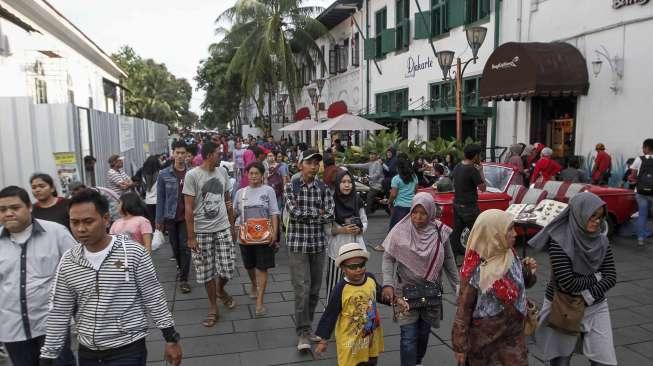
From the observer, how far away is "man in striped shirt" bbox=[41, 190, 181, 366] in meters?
2.67

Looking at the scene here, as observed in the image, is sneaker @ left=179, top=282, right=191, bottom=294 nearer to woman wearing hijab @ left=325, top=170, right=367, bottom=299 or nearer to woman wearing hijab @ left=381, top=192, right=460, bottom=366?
woman wearing hijab @ left=325, top=170, right=367, bottom=299

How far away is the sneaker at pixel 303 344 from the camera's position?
4590mm

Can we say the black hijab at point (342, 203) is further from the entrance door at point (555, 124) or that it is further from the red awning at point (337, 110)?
the red awning at point (337, 110)

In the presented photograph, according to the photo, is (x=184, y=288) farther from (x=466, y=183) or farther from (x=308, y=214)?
(x=466, y=183)

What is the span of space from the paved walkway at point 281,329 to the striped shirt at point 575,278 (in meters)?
1.34

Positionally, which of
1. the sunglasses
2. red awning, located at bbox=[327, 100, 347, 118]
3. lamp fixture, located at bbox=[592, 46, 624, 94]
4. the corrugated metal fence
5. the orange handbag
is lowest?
the orange handbag

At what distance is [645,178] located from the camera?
7.83 metres

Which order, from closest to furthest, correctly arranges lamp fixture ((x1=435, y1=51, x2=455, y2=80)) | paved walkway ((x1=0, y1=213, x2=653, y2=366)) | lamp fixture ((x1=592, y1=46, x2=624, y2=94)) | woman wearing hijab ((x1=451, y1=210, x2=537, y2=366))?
woman wearing hijab ((x1=451, y1=210, x2=537, y2=366)) < paved walkway ((x1=0, y1=213, x2=653, y2=366)) < lamp fixture ((x1=592, y1=46, x2=624, y2=94)) < lamp fixture ((x1=435, y1=51, x2=455, y2=80))

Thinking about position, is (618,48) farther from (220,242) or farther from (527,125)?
(220,242)

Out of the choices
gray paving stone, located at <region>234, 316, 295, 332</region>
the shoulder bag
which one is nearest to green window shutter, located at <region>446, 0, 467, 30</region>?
gray paving stone, located at <region>234, 316, 295, 332</region>

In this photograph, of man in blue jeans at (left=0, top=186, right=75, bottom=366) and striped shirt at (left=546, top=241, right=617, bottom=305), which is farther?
striped shirt at (left=546, top=241, right=617, bottom=305)

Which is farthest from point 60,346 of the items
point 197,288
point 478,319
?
point 197,288

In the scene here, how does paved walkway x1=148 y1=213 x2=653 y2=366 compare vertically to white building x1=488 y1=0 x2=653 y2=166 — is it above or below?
below

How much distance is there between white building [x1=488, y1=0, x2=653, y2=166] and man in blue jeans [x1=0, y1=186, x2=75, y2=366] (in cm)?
1002
